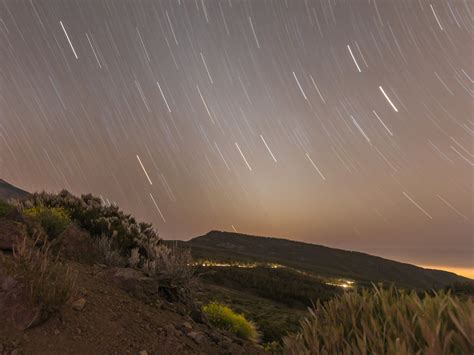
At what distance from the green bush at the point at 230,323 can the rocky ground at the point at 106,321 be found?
2.56ft

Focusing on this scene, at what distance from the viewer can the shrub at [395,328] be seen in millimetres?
3381

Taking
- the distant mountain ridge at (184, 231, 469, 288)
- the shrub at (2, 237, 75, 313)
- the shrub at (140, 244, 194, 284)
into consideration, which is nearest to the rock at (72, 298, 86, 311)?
the shrub at (2, 237, 75, 313)

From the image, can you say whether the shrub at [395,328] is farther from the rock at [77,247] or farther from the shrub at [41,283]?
the rock at [77,247]

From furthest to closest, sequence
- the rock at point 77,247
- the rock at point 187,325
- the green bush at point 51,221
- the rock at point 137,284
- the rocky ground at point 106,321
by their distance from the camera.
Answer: the green bush at point 51,221 → the rock at point 77,247 → the rock at point 137,284 → the rock at point 187,325 → the rocky ground at point 106,321

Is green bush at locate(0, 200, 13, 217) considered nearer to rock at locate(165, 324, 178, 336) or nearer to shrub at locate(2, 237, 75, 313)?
shrub at locate(2, 237, 75, 313)

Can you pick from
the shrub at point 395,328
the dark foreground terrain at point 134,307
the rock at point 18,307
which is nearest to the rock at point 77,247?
the dark foreground terrain at point 134,307

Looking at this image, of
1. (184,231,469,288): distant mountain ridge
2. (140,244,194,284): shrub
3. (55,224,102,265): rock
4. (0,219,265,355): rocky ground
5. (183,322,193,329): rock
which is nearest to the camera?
(0,219,265,355): rocky ground

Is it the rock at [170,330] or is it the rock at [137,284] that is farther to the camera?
the rock at [137,284]

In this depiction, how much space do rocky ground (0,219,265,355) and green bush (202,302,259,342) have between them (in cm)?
78

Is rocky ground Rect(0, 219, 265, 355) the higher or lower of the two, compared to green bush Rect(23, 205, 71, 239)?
lower

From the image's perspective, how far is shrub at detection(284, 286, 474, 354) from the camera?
338 cm

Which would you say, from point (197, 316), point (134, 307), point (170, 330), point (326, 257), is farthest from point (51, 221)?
point (326, 257)

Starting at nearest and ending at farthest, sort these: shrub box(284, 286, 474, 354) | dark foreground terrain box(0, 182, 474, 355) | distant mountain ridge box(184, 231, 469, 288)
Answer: shrub box(284, 286, 474, 354) < dark foreground terrain box(0, 182, 474, 355) < distant mountain ridge box(184, 231, 469, 288)

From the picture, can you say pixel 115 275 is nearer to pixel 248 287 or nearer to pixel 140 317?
pixel 140 317
